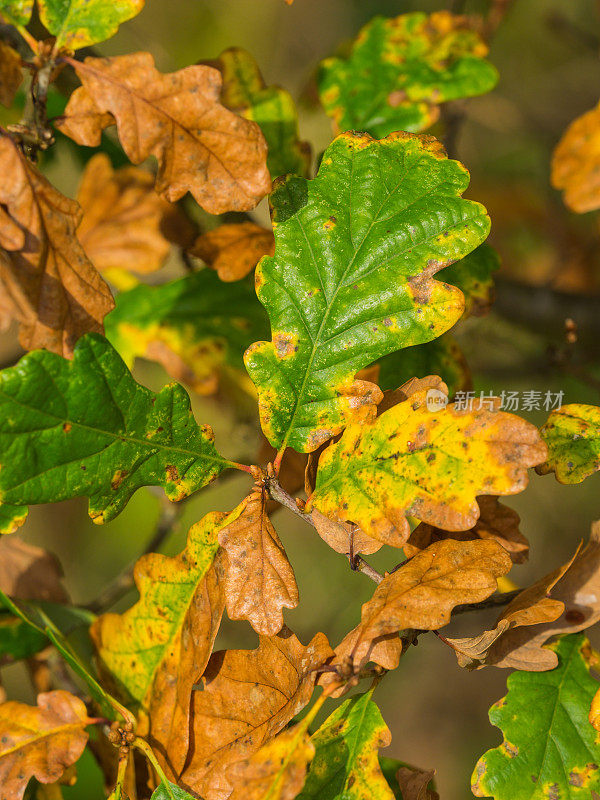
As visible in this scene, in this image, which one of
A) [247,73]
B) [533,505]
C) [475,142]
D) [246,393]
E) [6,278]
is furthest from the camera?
[475,142]

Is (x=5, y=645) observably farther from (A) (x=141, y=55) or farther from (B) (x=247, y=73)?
(B) (x=247, y=73)

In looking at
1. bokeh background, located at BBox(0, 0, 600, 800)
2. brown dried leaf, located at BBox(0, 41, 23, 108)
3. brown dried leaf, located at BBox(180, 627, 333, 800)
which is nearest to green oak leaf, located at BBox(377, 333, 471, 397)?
brown dried leaf, located at BBox(180, 627, 333, 800)

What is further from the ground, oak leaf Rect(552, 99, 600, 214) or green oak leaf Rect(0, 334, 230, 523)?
green oak leaf Rect(0, 334, 230, 523)

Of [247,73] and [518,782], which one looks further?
[247,73]

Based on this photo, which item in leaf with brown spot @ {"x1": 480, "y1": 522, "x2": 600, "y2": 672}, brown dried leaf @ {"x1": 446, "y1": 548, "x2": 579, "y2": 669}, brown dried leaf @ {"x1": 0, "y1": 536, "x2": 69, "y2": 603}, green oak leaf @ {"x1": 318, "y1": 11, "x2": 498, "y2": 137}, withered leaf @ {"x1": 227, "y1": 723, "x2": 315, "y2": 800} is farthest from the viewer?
brown dried leaf @ {"x1": 0, "y1": 536, "x2": 69, "y2": 603}

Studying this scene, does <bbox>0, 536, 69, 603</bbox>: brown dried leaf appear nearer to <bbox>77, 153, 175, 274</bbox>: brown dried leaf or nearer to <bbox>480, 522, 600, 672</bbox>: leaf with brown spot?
<bbox>77, 153, 175, 274</bbox>: brown dried leaf

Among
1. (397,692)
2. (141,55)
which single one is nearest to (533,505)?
(397,692)
